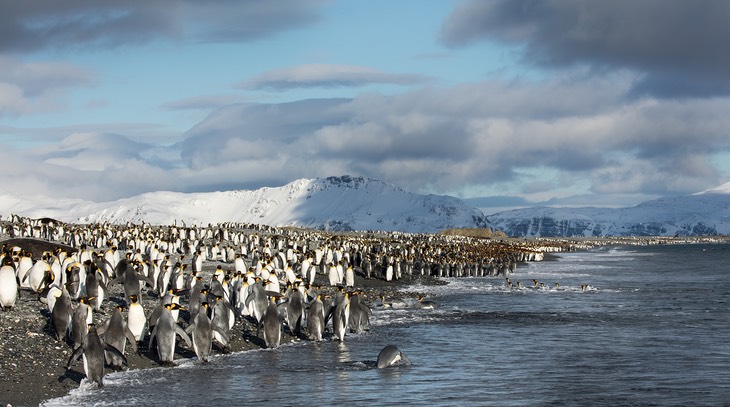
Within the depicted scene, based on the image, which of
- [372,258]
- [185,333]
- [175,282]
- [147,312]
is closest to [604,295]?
[372,258]

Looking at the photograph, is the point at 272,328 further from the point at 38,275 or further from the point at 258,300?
the point at 38,275

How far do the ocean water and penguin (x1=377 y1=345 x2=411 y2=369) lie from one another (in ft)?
0.70

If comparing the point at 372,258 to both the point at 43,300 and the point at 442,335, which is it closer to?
the point at 442,335

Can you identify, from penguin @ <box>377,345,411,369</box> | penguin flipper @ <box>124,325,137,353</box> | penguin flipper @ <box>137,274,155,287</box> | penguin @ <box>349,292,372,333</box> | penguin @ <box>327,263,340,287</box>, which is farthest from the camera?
penguin @ <box>327,263,340,287</box>

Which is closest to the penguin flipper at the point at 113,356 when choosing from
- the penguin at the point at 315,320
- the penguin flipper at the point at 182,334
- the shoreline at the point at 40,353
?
the shoreline at the point at 40,353

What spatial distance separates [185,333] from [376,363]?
406cm

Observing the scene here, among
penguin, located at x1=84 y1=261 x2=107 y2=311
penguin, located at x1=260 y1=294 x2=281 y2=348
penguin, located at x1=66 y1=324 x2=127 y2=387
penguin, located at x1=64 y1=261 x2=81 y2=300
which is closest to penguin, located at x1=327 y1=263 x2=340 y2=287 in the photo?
penguin, located at x1=64 y1=261 x2=81 y2=300

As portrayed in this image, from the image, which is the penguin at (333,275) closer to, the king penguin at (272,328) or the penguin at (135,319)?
the king penguin at (272,328)

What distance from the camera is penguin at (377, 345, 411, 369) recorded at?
18688 mm

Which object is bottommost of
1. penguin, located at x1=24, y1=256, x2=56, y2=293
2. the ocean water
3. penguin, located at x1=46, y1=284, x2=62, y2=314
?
the ocean water

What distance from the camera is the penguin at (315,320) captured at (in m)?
22.6

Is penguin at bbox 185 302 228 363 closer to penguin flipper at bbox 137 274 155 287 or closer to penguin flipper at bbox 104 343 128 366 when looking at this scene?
penguin flipper at bbox 104 343 128 366

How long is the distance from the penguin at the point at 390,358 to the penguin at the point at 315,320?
394 centimetres

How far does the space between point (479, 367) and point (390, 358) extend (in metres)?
1.99
